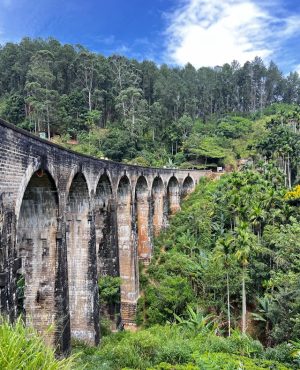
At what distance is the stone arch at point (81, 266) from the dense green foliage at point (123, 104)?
30.2m

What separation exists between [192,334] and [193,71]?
75875mm

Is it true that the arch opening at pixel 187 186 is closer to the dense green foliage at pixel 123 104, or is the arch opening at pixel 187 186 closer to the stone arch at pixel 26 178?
the dense green foliage at pixel 123 104

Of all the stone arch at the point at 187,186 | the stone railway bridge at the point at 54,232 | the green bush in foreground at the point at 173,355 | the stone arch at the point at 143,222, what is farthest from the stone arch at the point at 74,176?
the stone arch at the point at 187,186

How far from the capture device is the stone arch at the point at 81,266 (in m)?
15.1

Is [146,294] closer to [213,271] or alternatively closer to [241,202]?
[213,271]

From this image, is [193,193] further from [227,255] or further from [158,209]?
[227,255]

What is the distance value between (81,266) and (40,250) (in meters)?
3.43

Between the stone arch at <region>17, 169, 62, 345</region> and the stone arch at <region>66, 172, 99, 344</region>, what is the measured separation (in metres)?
2.79

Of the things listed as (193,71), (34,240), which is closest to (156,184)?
(34,240)

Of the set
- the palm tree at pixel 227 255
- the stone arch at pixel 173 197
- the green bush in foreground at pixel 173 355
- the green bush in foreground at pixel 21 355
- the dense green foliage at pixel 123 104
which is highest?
the dense green foliage at pixel 123 104

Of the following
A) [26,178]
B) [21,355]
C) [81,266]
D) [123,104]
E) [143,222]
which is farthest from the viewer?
[123,104]

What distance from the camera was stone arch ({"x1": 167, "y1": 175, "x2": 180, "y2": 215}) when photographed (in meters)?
39.2

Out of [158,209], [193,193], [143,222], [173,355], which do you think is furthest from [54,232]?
[193,193]

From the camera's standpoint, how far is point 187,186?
148 ft
